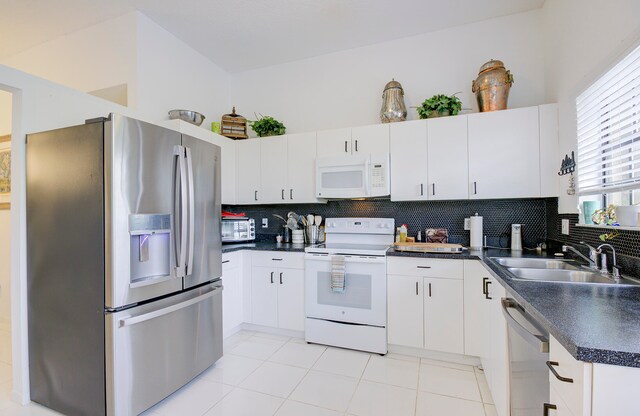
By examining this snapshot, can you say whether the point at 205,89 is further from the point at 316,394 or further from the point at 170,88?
the point at 316,394

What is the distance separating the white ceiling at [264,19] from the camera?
2.54m

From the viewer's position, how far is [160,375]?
1836 millimetres

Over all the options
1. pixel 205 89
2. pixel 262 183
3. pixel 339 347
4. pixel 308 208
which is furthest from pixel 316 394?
pixel 205 89

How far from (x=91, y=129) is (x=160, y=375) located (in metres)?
1.55

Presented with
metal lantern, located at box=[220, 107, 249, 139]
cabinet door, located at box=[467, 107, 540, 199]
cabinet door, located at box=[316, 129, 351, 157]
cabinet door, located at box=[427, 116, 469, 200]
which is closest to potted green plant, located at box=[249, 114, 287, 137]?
metal lantern, located at box=[220, 107, 249, 139]

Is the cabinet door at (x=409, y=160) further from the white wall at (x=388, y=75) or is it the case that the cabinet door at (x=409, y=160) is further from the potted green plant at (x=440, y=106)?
the white wall at (x=388, y=75)

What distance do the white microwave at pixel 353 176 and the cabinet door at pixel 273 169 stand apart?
440 millimetres

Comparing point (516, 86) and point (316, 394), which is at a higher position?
point (516, 86)

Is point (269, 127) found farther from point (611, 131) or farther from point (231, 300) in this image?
point (611, 131)

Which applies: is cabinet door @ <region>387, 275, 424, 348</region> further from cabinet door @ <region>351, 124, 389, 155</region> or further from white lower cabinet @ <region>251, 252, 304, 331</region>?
cabinet door @ <region>351, 124, 389, 155</region>

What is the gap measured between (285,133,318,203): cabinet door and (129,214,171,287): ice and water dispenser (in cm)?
148

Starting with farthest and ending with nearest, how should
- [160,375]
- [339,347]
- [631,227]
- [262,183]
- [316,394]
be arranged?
[262,183], [339,347], [316,394], [160,375], [631,227]

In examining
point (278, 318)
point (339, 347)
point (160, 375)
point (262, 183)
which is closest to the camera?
point (160, 375)

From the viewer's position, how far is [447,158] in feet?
8.63
